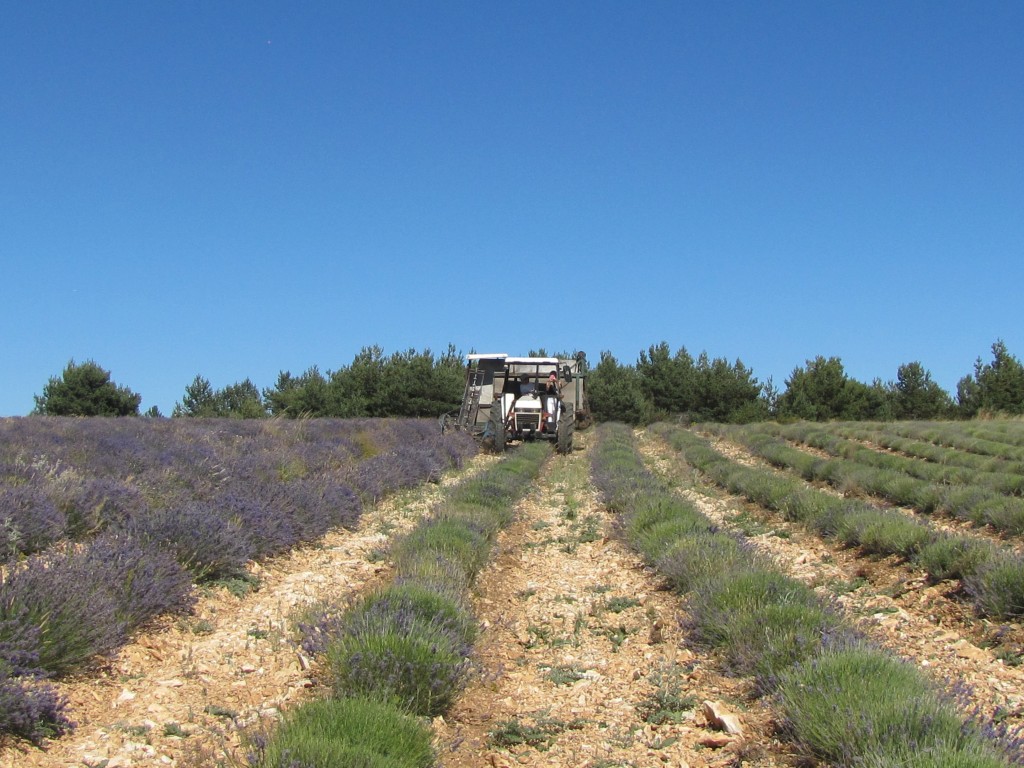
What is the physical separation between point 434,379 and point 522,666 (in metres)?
35.8

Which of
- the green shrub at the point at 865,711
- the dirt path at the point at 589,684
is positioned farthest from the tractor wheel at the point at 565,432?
the green shrub at the point at 865,711

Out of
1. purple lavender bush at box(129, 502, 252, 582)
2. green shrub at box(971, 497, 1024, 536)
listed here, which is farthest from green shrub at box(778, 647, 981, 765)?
green shrub at box(971, 497, 1024, 536)

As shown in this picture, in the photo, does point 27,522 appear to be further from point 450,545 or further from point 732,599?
point 732,599

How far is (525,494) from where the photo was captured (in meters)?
14.3

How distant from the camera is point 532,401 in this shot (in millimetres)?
23891

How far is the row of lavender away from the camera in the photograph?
450 cm

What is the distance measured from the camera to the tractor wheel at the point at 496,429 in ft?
74.5

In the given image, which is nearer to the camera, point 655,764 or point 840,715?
point 840,715

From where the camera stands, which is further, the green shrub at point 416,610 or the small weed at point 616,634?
the small weed at point 616,634

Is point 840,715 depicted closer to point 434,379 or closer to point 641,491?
point 641,491

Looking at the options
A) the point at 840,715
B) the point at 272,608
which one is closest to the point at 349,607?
the point at 272,608

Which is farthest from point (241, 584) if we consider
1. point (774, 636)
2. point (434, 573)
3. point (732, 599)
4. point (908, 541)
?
point (908, 541)

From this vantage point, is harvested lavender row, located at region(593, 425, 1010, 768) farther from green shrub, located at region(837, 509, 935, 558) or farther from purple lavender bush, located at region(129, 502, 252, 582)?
purple lavender bush, located at region(129, 502, 252, 582)

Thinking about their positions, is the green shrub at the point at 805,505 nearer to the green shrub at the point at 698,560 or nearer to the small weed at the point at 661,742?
the green shrub at the point at 698,560
